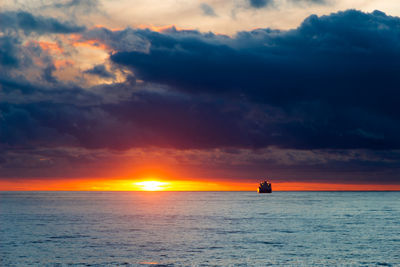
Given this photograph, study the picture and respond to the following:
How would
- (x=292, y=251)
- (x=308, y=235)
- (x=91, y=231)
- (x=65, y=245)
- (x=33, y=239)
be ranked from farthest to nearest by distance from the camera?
(x=91, y=231), (x=308, y=235), (x=33, y=239), (x=65, y=245), (x=292, y=251)


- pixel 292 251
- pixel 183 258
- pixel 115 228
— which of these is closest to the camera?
pixel 183 258

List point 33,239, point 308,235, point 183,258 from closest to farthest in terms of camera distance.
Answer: point 183,258 < point 33,239 < point 308,235

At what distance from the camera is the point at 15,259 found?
200 feet

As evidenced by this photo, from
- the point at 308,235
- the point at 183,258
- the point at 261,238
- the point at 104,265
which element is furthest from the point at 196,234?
the point at 104,265

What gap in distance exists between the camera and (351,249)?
6881 centimetres

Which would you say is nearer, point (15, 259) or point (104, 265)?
point (104, 265)

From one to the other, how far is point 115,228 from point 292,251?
155 ft

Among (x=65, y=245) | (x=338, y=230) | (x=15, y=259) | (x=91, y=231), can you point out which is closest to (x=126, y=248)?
(x=65, y=245)

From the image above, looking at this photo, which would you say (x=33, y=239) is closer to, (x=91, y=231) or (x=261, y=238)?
(x=91, y=231)

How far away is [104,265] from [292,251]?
1075 inches

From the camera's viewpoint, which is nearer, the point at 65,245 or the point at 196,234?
the point at 65,245

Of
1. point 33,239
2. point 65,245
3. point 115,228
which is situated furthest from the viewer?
point 115,228

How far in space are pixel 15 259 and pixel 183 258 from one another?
22.3 metres

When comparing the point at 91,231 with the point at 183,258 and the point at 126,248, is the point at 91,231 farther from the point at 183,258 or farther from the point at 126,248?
the point at 183,258
